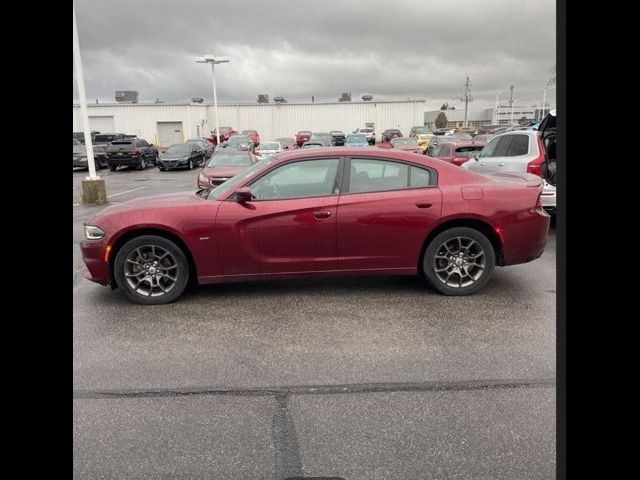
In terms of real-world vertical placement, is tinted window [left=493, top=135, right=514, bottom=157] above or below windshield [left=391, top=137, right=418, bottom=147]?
below

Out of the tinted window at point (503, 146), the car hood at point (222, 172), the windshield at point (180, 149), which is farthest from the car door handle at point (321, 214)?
the windshield at point (180, 149)

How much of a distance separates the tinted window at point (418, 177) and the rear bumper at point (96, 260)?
318 cm

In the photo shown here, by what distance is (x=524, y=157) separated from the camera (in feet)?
27.7

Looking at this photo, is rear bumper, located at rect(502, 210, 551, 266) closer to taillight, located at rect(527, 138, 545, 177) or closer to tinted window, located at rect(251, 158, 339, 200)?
tinted window, located at rect(251, 158, 339, 200)

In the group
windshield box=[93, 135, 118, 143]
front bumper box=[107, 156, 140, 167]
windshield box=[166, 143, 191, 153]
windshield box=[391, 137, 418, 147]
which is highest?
windshield box=[93, 135, 118, 143]

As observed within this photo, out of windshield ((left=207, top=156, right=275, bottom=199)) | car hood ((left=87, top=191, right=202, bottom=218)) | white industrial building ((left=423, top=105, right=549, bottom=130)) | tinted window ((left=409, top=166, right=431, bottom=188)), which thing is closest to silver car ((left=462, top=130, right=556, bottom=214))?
tinted window ((left=409, top=166, right=431, bottom=188))

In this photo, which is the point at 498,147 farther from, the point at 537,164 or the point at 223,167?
the point at 223,167

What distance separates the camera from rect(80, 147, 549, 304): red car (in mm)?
4668

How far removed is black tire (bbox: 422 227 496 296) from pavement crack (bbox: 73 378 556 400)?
182 centimetres

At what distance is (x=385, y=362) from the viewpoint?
3477mm

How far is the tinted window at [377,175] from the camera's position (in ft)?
16.0

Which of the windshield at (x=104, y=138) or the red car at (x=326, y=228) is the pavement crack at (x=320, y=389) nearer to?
the red car at (x=326, y=228)
